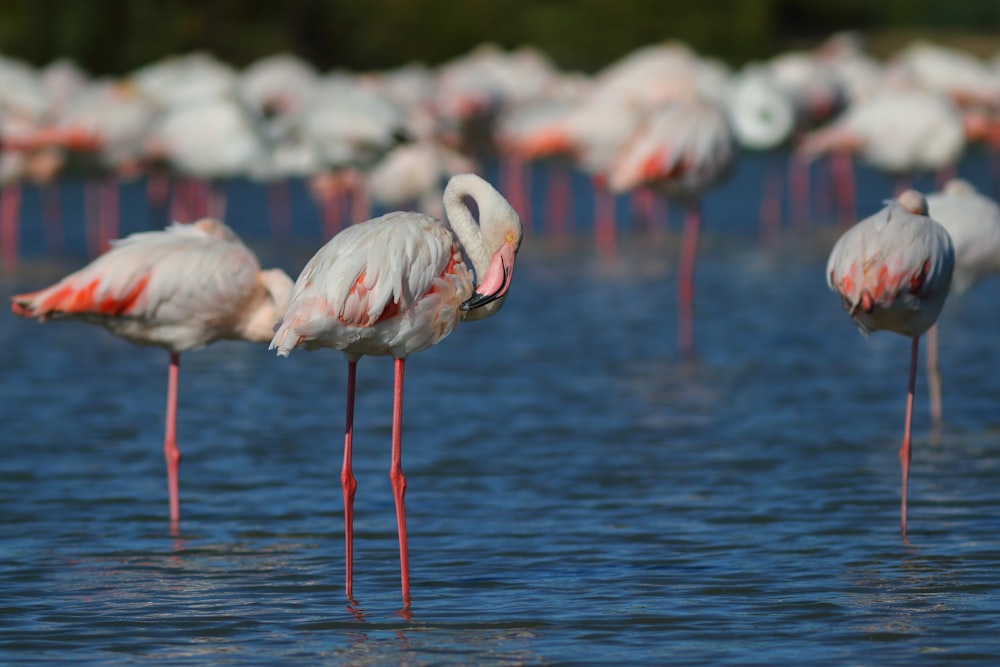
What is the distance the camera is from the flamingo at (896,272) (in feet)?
20.6

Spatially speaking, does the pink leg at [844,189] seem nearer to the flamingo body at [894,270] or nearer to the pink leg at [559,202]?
the pink leg at [559,202]

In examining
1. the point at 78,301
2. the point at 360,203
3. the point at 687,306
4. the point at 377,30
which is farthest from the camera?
the point at 377,30

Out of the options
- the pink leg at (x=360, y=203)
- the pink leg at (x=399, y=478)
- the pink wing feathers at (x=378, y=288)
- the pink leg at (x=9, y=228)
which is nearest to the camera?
the pink wing feathers at (x=378, y=288)

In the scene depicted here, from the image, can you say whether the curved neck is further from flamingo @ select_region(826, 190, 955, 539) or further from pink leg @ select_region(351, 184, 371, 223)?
pink leg @ select_region(351, 184, 371, 223)

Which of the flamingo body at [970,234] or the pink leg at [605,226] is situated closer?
the flamingo body at [970,234]

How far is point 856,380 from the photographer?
30.7ft

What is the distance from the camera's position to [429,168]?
16.3 metres

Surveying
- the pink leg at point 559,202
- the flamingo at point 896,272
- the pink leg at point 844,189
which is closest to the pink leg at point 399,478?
the flamingo at point 896,272

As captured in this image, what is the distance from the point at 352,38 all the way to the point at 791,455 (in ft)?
66.3

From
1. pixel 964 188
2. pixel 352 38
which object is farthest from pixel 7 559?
pixel 352 38

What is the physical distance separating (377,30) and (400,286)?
22139 mm

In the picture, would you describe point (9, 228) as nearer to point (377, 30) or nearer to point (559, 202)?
point (559, 202)

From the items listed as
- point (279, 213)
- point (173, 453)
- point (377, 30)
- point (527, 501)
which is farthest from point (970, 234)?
point (377, 30)

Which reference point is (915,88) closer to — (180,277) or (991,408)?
(991,408)
